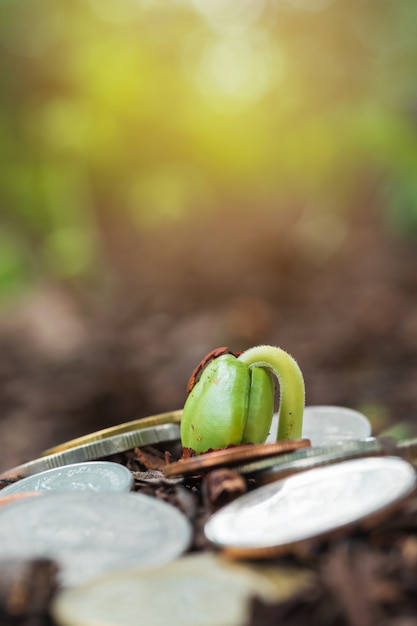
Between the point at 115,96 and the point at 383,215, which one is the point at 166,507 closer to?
the point at 383,215

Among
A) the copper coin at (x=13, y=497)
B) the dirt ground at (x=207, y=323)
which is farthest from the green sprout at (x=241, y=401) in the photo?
the dirt ground at (x=207, y=323)

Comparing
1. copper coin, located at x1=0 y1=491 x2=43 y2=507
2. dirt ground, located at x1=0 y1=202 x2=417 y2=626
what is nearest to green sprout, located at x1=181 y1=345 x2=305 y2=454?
copper coin, located at x1=0 y1=491 x2=43 y2=507

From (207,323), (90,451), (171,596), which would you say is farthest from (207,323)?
(171,596)

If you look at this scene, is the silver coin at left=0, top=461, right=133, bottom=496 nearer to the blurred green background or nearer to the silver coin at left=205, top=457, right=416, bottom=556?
the silver coin at left=205, top=457, right=416, bottom=556

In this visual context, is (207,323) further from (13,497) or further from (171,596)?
(171,596)

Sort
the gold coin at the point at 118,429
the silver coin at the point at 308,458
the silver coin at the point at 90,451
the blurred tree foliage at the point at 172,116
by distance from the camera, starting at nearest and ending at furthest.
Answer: the silver coin at the point at 308,458 → the silver coin at the point at 90,451 → the gold coin at the point at 118,429 → the blurred tree foliage at the point at 172,116

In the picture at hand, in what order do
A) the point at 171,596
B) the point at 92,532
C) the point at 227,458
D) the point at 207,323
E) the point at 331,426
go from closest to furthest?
1. the point at 171,596
2. the point at 92,532
3. the point at 227,458
4. the point at 331,426
5. the point at 207,323

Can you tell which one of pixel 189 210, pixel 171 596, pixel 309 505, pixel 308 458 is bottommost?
pixel 171 596

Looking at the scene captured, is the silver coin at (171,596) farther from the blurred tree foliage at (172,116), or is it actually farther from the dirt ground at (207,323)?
the blurred tree foliage at (172,116)
